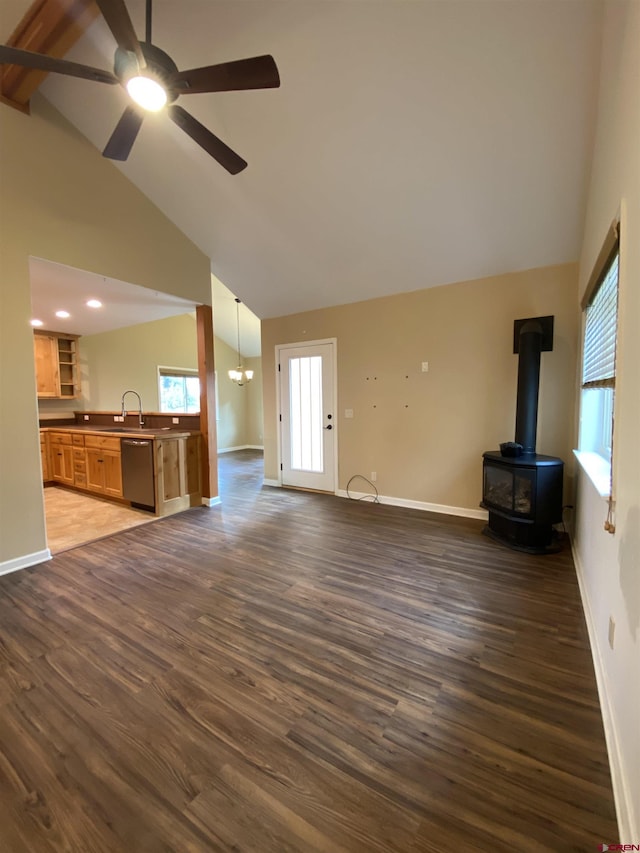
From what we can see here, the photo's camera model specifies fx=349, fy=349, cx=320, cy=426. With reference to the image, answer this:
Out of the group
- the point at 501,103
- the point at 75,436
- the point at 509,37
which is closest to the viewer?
the point at 509,37

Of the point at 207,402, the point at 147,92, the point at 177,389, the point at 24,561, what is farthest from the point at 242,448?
the point at 147,92

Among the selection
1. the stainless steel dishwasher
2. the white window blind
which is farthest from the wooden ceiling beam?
the white window blind

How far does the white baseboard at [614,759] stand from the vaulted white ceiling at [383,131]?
3.18 metres

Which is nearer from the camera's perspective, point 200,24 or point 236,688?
point 236,688

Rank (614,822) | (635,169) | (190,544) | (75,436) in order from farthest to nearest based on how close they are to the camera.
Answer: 1. (75,436)
2. (190,544)
3. (635,169)
4. (614,822)

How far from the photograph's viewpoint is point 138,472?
4.25 m

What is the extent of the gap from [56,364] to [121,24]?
5733mm

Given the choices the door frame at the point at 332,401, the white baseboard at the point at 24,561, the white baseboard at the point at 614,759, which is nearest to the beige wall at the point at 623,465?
the white baseboard at the point at 614,759

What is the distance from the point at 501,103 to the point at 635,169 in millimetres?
1647

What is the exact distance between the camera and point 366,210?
3.36 metres

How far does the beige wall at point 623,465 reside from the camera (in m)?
1.12

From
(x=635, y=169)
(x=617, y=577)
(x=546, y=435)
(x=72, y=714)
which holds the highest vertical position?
(x=635, y=169)

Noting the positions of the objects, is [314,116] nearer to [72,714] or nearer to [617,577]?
[617,577]

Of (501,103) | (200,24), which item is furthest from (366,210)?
(200,24)
